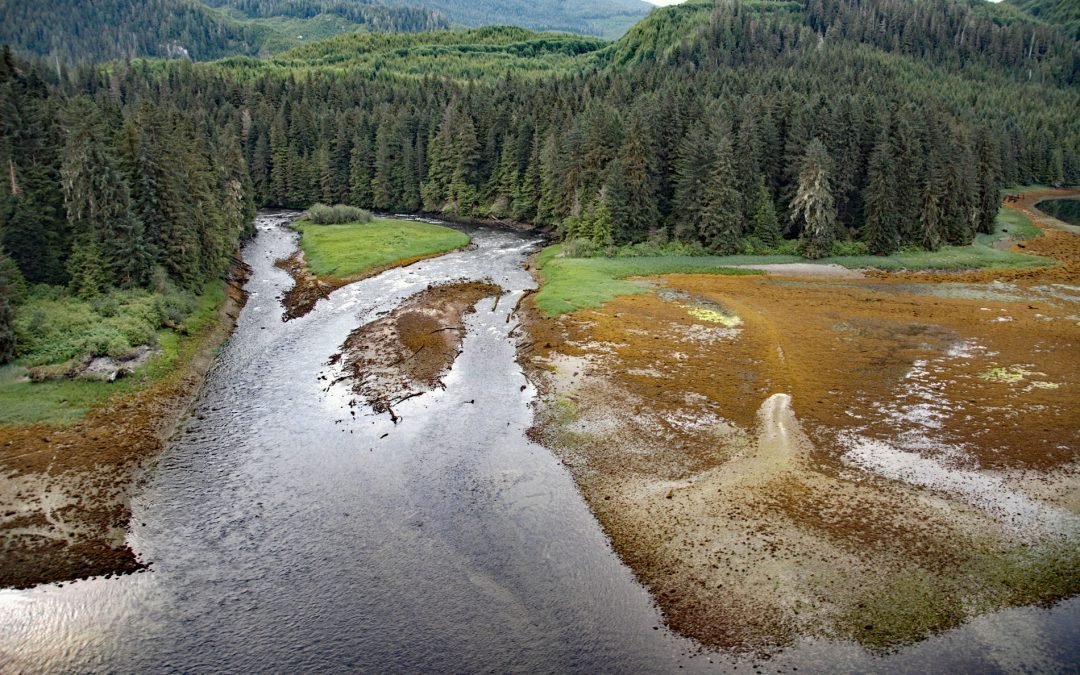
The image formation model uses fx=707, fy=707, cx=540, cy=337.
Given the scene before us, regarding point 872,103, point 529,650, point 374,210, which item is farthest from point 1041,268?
point 374,210

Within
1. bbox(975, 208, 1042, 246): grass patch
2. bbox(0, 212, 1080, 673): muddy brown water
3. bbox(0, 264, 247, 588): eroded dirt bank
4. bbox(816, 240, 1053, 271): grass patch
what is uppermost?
bbox(975, 208, 1042, 246): grass patch

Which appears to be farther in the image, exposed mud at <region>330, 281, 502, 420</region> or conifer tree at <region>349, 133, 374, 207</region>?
conifer tree at <region>349, 133, 374, 207</region>

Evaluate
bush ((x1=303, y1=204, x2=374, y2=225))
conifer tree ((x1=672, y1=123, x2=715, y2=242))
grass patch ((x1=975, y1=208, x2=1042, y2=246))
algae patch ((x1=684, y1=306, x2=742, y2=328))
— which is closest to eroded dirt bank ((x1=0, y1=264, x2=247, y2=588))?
algae patch ((x1=684, y1=306, x2=742, y2=328))

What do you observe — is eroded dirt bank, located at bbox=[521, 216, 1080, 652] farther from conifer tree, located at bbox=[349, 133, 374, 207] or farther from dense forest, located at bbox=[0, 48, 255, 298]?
conifer tree, located at bbox=[349, 133, 374, 207]

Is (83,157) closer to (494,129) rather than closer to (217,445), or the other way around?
(217,445)

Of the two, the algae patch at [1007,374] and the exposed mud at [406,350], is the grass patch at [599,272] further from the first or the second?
the algae patch at [1007,374]

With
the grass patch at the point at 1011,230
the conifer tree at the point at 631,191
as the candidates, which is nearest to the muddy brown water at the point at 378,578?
the conifer tree at the point at 631,191

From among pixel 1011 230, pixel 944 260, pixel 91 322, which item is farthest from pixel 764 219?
pixel 91 322
